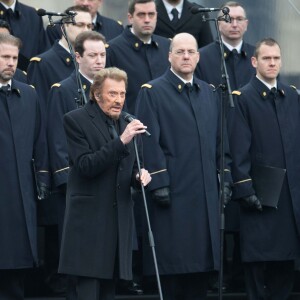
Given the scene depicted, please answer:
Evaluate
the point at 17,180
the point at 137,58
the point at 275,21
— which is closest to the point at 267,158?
the point at 137,58

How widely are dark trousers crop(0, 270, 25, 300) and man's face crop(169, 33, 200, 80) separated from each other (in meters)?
2.11

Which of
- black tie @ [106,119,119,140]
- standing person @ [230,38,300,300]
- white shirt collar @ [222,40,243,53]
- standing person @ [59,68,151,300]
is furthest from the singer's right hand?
white shirt collar @ [222,40,243,53]

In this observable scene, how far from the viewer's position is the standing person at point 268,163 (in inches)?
400

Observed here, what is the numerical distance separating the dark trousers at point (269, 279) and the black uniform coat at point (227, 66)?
165cm

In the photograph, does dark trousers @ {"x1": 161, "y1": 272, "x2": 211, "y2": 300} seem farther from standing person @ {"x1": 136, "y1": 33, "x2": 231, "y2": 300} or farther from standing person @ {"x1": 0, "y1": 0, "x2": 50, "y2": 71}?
standing person @ {"x1": 0, "y1": 0, "x2": 50, "y2": 71}

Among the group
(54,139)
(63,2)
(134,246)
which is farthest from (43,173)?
(63,2)

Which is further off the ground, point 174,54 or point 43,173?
point 174,54

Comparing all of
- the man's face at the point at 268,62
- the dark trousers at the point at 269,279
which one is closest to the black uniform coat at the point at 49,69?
the man's face at the point at 268,62

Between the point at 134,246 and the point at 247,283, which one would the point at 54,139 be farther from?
the point at 247,283

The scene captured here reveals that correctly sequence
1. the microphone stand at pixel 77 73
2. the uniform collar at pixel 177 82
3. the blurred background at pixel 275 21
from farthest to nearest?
the blurred background at pixel 275 21 < the uniform collar at pixel 177 82 < the microphone stand at pixel 77 73

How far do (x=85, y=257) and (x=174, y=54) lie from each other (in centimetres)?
232

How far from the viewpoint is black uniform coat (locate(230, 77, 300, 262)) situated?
1016 centimetres

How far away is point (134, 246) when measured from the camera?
9.34 meters

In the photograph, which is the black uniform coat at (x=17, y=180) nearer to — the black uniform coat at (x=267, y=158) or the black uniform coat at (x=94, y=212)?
the black uniform coat at (x=94, y=212)
